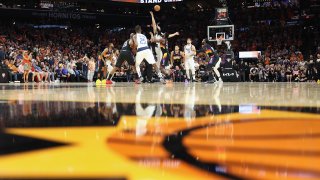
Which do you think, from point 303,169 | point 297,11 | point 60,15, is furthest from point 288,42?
point 303,169

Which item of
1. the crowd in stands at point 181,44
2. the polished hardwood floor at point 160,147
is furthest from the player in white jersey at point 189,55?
the polished hardwood floor at point 160,147

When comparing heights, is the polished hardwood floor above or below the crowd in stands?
below

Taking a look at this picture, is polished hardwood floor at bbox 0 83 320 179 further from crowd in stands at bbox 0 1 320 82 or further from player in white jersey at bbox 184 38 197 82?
crowd in stands at bbox 0 1 320 82

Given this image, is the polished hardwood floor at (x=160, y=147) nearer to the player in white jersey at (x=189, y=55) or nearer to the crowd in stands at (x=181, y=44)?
the player in white jersey at (x=189, y=55)

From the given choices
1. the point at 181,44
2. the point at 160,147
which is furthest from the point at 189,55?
the point at 181,44

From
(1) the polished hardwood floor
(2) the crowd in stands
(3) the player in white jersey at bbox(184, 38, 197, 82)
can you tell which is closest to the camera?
(1) the polished hardwood floor

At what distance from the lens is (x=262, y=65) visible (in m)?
20.1

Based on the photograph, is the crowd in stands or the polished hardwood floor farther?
the crowd in stands

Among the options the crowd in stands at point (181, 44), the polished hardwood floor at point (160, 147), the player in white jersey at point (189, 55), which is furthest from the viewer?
the crowd in stands at point (181, 44)

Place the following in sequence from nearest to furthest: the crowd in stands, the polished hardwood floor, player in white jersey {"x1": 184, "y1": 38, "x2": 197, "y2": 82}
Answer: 1. the polished hardwood floor
2. player in white jersey {"x1": 184, "y1": 38, "x2": 197, "y2": 82}
3. the crowd in stands

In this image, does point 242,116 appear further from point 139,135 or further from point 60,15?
point 60,15

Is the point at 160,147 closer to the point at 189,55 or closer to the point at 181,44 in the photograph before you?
the point at 189,55

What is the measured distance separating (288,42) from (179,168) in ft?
80.4

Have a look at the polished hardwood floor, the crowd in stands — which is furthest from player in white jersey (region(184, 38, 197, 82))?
the polished hardwood floor
